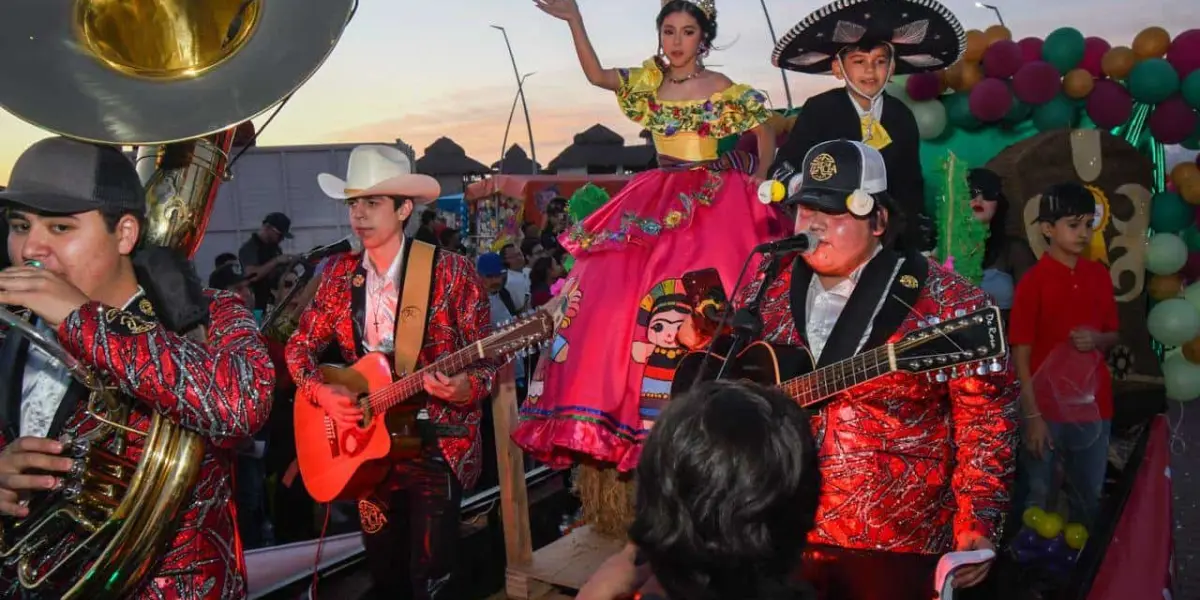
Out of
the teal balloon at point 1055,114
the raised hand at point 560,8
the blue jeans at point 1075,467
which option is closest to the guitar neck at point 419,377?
the raised hand at point 560,8

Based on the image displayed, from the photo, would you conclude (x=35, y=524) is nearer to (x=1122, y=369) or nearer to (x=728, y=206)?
(x=728, y=206)

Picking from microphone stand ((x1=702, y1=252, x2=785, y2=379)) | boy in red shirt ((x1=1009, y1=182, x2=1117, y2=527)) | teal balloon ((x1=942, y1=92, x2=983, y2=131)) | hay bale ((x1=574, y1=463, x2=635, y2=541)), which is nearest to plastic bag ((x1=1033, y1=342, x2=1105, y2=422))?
boy in red shirt ((x1=1009, y1=182, x2=1117, y2=527))

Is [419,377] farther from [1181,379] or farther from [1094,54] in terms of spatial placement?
[1181,379]

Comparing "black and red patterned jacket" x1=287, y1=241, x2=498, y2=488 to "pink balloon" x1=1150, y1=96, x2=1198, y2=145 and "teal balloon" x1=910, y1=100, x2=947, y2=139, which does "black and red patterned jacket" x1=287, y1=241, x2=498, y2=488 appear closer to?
"teal balloon" x1=910, y1=100, x2=947, y2=139

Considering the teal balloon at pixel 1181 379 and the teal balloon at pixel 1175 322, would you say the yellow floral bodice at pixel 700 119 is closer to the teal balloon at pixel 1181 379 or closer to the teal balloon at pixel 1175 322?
the teal balloon at pixel 1175 322

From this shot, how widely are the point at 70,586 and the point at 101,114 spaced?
48.1 inches

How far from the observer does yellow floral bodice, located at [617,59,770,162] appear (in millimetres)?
4305

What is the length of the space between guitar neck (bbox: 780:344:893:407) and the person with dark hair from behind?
105 cm

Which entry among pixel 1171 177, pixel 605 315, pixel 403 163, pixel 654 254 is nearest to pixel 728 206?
pixel 654 254

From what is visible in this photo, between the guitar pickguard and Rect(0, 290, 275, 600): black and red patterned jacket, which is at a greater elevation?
Rect(0, 290, 275, 600): black and red patterned jacket

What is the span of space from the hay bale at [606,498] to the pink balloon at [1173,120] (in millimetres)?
5855

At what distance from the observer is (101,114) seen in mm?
2424

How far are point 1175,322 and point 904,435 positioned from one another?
6553mm

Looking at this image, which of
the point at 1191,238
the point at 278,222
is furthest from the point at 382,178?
the point at 1191,238
